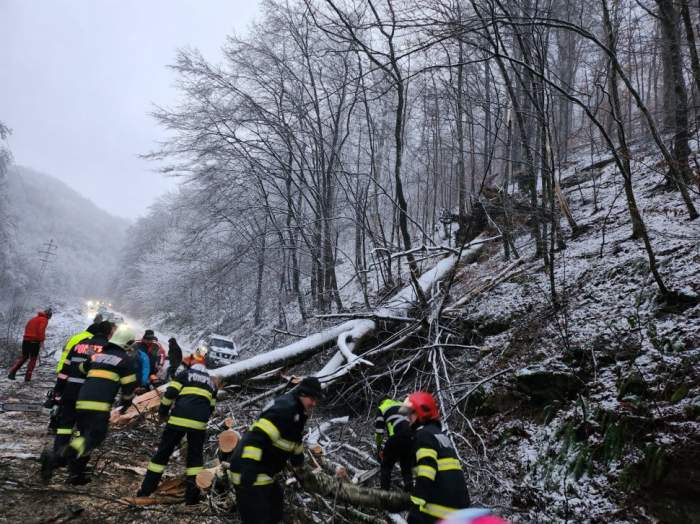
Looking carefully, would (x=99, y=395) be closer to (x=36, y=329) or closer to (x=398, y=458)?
(x=398, y=458)

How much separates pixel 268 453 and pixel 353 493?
0.93 metres

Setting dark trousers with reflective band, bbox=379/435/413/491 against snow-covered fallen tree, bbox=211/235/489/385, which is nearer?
dark trousers with reflective band, bbox=379/435/413/491

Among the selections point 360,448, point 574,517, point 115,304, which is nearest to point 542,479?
point 574,517

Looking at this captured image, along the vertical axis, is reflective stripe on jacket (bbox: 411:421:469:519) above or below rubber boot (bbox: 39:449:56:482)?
above

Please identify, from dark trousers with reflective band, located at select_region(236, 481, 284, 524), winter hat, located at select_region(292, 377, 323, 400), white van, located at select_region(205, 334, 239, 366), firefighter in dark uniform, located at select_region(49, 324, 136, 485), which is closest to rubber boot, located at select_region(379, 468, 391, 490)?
dark trousers with reflective band, located at select_region(236, 481, 284, 524)

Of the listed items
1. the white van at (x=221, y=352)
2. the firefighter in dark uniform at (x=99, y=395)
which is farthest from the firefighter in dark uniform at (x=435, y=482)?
the white van at (x=221, y=352)

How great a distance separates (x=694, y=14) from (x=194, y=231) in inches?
506

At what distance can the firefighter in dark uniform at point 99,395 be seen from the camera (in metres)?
3.95

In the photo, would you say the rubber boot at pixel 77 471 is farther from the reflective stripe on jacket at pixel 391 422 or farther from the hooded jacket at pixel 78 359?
the reflective stripe on jacket at pixel 391 422

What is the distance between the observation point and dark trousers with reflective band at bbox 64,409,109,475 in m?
3.92

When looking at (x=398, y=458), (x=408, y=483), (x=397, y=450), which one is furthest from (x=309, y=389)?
(x=408, y=483)

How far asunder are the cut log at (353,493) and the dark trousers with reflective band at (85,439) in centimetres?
232

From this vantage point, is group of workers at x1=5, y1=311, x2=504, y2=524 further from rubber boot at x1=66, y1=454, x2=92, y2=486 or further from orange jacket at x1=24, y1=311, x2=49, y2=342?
orange jacket at x1=24, y1=311, x2=49, y2=342

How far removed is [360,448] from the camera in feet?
17.5
